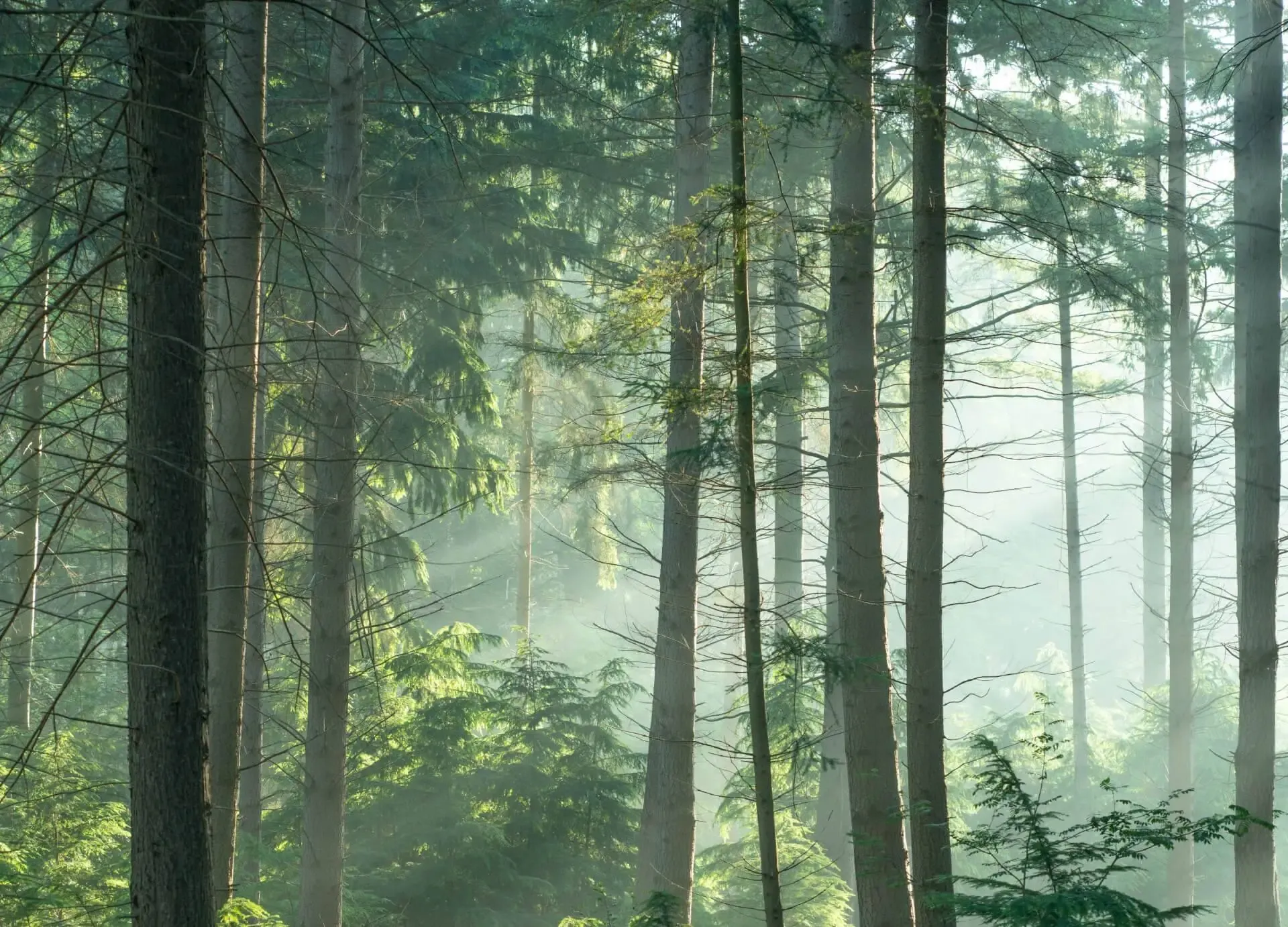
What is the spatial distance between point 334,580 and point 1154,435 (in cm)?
2148

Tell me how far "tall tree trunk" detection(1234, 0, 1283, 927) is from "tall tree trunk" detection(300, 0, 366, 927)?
7.50m

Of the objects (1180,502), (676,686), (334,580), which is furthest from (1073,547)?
(334,580)

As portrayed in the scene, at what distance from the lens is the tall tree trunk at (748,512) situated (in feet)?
17.2

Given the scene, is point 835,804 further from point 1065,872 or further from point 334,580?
point 1065,872

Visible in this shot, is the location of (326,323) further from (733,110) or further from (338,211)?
(733,110)

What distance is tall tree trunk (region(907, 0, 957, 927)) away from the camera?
19.5 feet

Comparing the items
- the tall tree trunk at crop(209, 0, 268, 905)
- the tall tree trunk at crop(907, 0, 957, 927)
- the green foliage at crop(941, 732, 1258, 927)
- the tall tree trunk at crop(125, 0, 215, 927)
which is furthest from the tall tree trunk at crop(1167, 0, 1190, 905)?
the tall tree trunk at crop(125, 0, 215, 927)

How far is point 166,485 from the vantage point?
3.19 m

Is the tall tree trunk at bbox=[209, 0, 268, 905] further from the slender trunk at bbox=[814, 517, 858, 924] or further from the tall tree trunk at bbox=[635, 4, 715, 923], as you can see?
the slender trunk at bbox=[814, 517, 858, 924]

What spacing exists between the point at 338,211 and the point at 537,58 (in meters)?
6.02

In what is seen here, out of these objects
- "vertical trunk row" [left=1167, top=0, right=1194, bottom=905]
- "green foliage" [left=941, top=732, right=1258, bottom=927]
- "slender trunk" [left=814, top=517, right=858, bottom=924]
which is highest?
"vertical trunk row" [left=1167, top=0, right=1194, bottom=905]

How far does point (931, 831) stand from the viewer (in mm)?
5828

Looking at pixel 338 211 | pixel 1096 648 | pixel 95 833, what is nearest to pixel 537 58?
pixel 338 211

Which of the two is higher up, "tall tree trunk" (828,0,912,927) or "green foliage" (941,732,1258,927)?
"tall tree trunk" (828,0,912,927)
